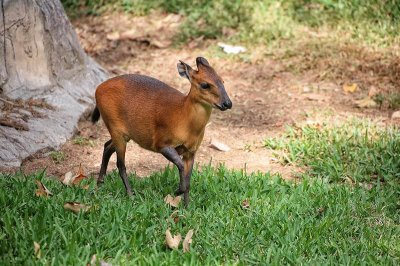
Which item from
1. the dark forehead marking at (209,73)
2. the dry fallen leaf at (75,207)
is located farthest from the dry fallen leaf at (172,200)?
the dark forehead marking at (209,73)

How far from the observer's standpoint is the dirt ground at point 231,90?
7.12 m

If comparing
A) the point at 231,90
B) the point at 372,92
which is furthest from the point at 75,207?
the point at 372,92

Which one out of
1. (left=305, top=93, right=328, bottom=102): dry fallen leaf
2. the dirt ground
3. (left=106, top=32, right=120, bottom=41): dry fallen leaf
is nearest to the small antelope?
the dirt ground

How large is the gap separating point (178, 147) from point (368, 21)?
18.2 feet

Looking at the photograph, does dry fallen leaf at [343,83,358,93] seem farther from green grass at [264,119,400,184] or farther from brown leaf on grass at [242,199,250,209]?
brown leaf on grass at [242,199,250,209]

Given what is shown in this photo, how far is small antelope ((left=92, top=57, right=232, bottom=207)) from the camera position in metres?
5.34

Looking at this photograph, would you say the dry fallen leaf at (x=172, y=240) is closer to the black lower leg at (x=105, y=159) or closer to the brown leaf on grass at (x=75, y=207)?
the brown leaf on grass at (x=75, y=207)

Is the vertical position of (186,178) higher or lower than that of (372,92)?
higher

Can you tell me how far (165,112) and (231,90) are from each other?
3.65 m

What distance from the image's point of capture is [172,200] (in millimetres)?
5570

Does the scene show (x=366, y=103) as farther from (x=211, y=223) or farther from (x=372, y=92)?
(x=211, y=223)

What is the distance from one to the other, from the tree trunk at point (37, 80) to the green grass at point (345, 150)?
221 centimetres

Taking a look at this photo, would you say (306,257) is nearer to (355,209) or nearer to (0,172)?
(355,209)

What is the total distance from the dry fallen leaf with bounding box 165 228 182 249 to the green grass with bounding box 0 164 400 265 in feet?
0.15
